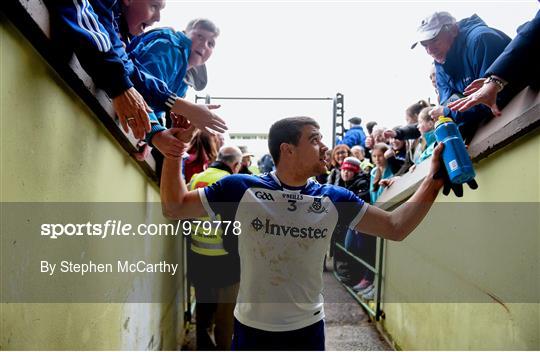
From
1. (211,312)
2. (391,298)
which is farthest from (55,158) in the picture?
(391,298)

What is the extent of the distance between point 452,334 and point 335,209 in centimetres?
142

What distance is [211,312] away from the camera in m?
3.36

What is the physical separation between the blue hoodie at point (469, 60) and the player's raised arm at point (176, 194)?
5.13ft

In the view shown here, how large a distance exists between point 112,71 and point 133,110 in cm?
15

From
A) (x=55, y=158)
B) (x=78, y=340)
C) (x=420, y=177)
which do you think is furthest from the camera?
(x=420, y=177)

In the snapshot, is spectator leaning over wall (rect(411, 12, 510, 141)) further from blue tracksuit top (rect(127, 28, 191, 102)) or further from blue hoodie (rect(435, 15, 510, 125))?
blue tracksuit top (rect(127, 28, 191, 102))

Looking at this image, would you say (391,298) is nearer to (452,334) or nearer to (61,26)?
(452,334)

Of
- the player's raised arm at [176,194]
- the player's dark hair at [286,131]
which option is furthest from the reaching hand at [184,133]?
the player's dark hair at [286,131]

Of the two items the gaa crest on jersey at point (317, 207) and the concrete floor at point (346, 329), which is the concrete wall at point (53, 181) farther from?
the concrete floor at point (346, 329)

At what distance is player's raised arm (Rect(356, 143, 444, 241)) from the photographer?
1.76 metres

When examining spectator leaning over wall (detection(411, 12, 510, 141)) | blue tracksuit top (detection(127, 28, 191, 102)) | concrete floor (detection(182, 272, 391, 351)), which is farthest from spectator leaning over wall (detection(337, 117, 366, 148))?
blue tracksuit top (detection(127, 28, 191, 102))

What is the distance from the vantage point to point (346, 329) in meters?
3.90

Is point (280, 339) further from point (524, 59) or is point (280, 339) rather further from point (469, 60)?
point (469, 60)

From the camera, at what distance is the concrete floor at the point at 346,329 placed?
356 centimetres
